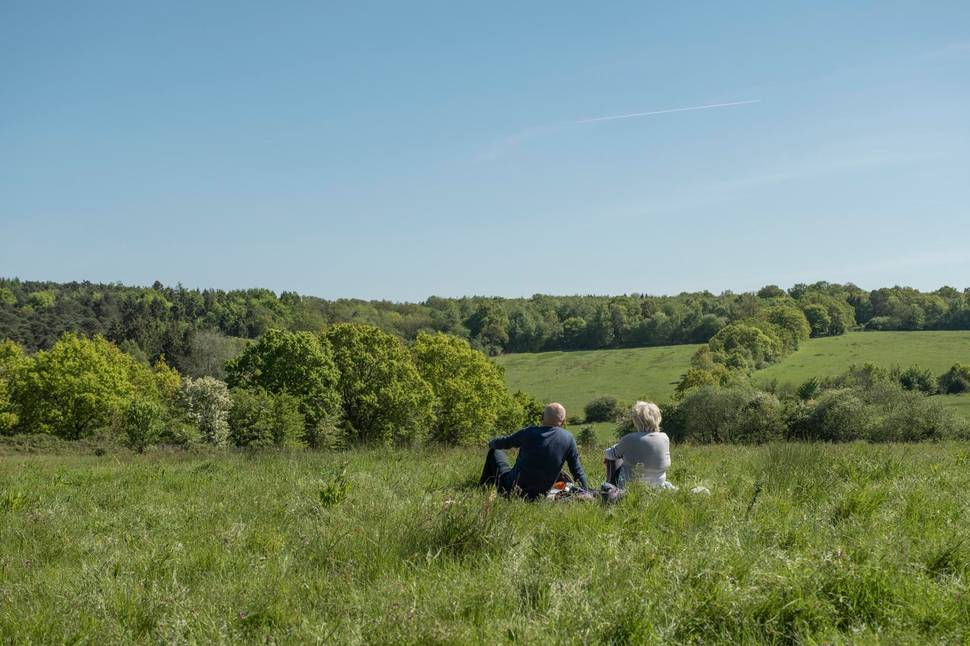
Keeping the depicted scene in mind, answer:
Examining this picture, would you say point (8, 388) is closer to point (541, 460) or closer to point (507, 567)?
point (541, 460)

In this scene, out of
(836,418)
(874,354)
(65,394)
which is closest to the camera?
(836,418)

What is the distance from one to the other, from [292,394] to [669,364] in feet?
264

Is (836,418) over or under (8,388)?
under

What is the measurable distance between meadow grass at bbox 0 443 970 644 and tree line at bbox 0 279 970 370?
98.9m

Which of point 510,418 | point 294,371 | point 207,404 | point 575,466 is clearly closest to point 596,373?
point 510,418

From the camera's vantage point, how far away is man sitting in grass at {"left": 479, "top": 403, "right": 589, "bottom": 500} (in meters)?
7.65

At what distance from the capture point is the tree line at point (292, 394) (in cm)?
4456

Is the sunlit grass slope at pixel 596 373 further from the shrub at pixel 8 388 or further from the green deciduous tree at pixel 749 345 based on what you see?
the shrub at pixel 8 388

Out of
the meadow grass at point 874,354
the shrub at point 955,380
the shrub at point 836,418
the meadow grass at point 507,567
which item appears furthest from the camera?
the meadow grass at point 874,354

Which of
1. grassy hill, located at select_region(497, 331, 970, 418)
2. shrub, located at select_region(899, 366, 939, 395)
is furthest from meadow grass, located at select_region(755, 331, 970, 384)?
shrub, located at select_region(899, 366, 939, 395)

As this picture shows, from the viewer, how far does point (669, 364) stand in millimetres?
113750

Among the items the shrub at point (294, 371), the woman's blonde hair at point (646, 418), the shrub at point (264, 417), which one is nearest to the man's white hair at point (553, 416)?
the woman's blonde hair at point (646, 418)

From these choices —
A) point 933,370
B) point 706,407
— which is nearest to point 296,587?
point 706,407

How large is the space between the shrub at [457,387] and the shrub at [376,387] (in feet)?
17.1
